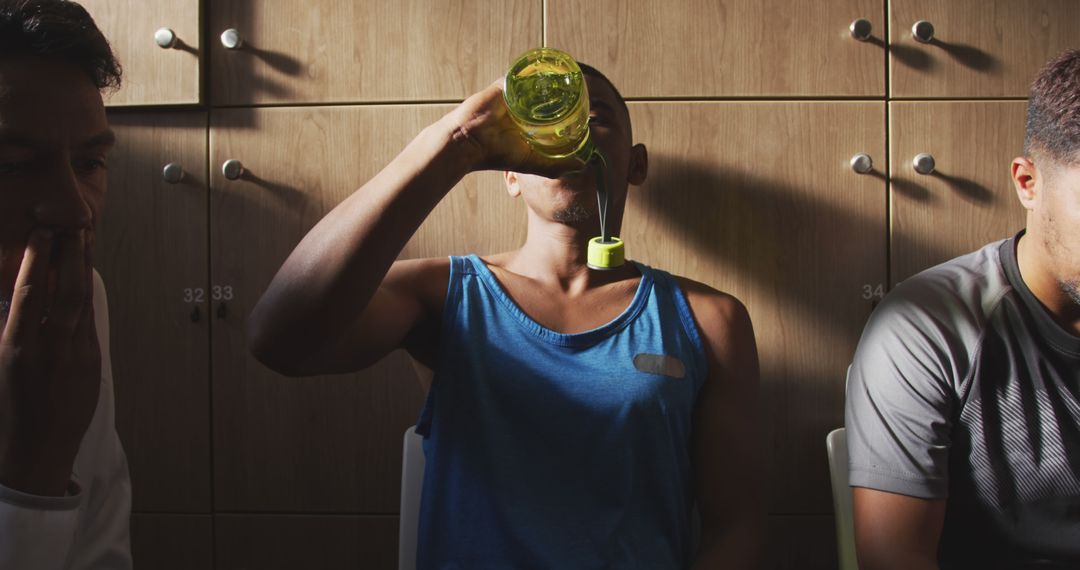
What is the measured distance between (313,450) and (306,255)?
75cm

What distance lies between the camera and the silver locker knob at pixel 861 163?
142 cm

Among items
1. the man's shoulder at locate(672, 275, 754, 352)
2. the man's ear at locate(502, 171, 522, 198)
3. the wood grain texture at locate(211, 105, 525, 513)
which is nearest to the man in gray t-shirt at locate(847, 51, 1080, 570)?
the man's shoulder at locate(672, 275, 754, 352)

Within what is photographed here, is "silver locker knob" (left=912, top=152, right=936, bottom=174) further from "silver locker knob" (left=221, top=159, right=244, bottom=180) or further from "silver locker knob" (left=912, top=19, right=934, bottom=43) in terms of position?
"silver locker knob" (left=221, top=159, right=244, bottom=180)

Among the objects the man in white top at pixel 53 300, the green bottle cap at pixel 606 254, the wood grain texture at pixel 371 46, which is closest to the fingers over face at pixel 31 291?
the man in white top at pixel 53 300

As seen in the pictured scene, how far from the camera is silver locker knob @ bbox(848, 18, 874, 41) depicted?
1.40m

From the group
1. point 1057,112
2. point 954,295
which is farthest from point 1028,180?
point 954,295

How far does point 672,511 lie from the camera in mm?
1111

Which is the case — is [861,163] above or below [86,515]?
above

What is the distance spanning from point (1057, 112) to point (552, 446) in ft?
3.06

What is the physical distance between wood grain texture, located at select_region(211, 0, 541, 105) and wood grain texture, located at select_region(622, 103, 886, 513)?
Result: 0.34 m

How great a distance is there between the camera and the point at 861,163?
4.67 feet

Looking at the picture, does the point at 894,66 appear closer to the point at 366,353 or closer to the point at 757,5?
the point at 757,5

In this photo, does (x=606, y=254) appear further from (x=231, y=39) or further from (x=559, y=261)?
(x=231, y=39)

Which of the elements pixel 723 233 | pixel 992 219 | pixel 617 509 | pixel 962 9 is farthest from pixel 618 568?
pixel 962 9
